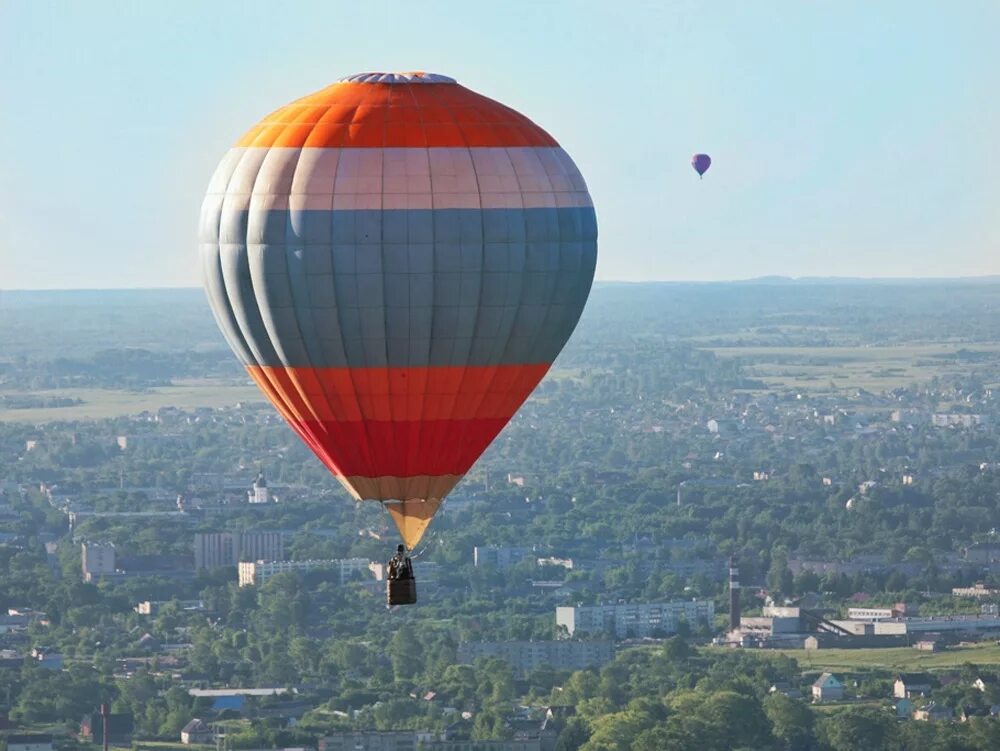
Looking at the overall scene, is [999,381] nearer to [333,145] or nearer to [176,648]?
[176,648]

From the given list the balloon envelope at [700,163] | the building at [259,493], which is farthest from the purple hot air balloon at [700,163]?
the building at [259,493]

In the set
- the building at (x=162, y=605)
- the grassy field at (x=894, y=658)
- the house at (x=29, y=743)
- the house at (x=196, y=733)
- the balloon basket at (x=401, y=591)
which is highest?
the balloon basket at (x=401, y=591)

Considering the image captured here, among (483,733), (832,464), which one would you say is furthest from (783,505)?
(483,733)

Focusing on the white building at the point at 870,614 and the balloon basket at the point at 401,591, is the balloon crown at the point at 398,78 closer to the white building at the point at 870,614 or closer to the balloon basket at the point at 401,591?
the balloon basket at the point at 401,591

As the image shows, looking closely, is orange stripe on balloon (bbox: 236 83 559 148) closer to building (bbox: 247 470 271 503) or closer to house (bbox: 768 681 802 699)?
house (bbox: 768 681 802 699)

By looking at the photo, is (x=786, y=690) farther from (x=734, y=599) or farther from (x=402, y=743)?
(x=734, y=599)

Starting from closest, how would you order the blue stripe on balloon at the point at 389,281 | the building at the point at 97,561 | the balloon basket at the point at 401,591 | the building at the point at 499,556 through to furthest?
the balloon basket at the point at 401,591, the blue stripe on balloon at the point at 389,281, the building at the point at 499,556, the building at the point at 97,561

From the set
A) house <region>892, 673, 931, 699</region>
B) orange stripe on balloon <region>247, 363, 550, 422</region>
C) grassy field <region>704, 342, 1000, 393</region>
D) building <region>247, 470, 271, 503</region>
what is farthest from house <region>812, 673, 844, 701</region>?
grassy field <region>704, 342, 1000, 393</region>
